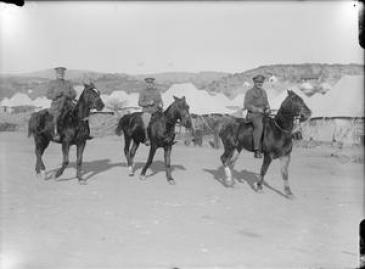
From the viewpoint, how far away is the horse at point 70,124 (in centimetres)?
909

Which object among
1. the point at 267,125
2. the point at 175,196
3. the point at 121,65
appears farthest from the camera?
the point at 267,125

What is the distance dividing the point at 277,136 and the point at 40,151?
15.4 ft

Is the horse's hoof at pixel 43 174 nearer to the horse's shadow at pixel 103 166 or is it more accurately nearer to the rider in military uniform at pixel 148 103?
the horse's shadow at pixel 103 166

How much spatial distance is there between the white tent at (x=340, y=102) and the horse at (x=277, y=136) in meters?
7.44

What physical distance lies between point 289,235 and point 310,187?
322 centimetres

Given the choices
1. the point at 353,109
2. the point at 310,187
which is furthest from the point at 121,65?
the point at 353,109

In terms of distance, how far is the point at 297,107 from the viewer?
28.1 feet

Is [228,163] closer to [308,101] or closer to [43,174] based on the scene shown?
[43,174]

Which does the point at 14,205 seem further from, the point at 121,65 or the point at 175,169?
the point at 175,169

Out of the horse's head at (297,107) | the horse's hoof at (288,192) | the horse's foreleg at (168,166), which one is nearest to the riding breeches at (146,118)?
the horse's foreleg at (168,166)

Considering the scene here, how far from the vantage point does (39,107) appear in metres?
9.39

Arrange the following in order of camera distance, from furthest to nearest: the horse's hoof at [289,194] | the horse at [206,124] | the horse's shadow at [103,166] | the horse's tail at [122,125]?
the horse at [206,124], the horse's tail at [122,125], the horse's shadow at [103,166], the horse's hoof at [289,194]

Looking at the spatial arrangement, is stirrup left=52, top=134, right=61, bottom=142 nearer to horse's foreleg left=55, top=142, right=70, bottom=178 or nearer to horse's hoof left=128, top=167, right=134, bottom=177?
horse's foreleg left=55, top=142, right=70, bottom=178

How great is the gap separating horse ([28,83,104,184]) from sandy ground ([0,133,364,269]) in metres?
0.29
